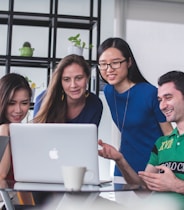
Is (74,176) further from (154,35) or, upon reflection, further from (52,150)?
(154,35)

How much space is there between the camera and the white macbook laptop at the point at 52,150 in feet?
5.51

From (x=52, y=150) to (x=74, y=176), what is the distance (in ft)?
0.79

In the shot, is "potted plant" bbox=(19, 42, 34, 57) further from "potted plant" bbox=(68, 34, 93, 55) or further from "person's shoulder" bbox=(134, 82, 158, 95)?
"person's shoulder" bbox=(134, 82, 158, 95)

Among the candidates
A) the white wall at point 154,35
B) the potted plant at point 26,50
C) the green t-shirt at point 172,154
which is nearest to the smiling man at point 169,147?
the green t-shirt at point 172,154

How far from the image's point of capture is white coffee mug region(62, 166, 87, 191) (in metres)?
1.50

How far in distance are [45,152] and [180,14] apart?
3.51 meters

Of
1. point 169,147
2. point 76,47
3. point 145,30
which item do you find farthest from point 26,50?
point 169,147

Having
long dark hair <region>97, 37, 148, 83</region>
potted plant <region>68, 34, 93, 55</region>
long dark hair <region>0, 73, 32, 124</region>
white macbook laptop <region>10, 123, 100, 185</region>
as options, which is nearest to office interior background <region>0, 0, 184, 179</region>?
potted plant <region>68, 34, 93, 55</region>

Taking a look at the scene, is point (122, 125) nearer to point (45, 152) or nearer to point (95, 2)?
point (45, 152)

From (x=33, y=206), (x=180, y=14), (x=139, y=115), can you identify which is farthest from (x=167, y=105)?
(x=180, y=14)

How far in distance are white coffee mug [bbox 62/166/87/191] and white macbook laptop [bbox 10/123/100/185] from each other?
0.17 meters

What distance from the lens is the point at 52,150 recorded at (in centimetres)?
171

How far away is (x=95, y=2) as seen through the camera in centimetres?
443

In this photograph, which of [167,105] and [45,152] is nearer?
[45,152]
